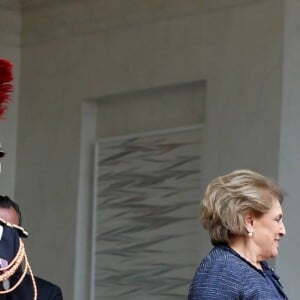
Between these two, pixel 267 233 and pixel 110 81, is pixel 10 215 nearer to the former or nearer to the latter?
pixel 267 233

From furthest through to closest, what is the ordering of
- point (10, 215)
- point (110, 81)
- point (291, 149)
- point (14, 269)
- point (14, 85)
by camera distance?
point (14, 85), point (110, 81), point (291, 149), point (10, 215), point (14, 269)

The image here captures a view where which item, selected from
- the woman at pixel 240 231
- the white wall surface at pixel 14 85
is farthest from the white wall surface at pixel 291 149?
the woman at pixel 240 231

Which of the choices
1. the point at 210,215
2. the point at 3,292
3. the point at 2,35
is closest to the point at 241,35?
the point at 2,35

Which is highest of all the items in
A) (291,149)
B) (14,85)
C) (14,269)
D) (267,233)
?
(14,85)

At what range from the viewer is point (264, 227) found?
4.83 m

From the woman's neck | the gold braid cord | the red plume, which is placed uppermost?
the red plume

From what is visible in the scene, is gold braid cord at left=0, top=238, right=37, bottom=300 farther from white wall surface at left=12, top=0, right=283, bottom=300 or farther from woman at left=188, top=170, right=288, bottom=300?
white wall surface at left=12, top=0, right=283, bottom=300

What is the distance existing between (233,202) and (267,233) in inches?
5.9

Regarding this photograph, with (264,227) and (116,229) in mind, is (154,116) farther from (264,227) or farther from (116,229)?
(264,227)

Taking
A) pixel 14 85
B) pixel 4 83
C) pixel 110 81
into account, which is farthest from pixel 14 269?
pixel 14 85

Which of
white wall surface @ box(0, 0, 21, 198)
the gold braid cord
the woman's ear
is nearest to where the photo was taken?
the gold braid cord

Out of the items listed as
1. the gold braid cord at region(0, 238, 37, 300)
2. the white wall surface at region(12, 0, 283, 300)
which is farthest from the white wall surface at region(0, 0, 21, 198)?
the gold braid cord at region(0, 238, 37, 300)

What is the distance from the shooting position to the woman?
15.5 ft

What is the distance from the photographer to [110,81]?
8906 mm
